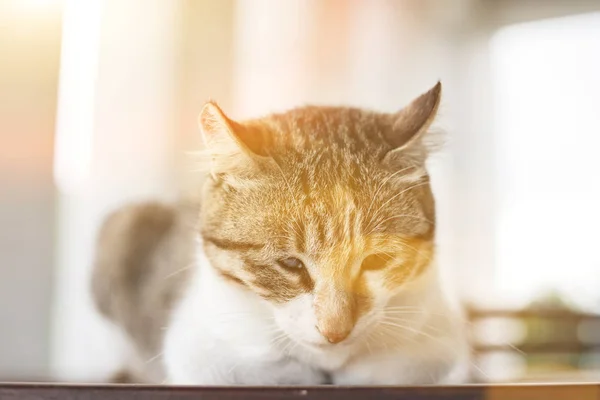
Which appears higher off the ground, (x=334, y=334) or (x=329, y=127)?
(x=329, y=127)

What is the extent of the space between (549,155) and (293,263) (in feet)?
1.35

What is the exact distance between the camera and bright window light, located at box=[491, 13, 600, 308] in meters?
0.82

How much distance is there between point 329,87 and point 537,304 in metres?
0.42

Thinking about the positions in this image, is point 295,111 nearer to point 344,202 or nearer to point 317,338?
point 344,202

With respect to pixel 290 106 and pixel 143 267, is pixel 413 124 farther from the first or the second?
pixel 143 267

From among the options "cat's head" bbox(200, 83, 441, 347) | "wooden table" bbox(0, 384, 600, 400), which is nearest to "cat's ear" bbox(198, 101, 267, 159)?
"cat's head" bbox(200, 83, 441, 347)

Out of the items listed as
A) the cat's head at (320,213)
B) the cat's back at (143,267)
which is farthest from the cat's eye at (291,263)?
the cat's back at (143,267)

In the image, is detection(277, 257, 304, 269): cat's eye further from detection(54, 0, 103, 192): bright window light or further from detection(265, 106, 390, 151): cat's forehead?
detection(54, 0, 103, 192): bright window light

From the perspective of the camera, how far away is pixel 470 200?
810 mm

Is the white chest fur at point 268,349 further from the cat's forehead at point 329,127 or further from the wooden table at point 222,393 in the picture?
the cat's forehead at point 329,127

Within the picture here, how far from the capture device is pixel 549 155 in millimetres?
840

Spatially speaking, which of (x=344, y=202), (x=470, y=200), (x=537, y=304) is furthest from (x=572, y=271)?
Answer: (x=344, y=202)

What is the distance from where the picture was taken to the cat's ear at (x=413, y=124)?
2.50ft

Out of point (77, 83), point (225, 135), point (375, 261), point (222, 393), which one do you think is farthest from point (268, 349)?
point (77, 83)
